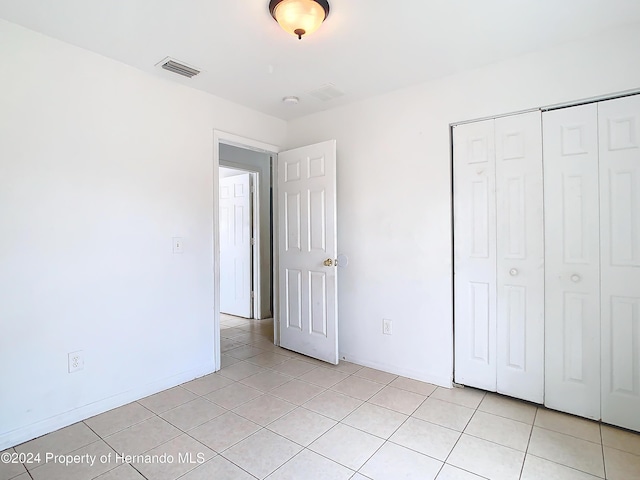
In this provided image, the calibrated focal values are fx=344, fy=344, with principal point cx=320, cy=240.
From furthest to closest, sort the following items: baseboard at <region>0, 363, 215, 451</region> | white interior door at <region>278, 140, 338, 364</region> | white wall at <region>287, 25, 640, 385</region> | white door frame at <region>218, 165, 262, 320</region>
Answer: white door frame at <region>218, 165, 262, 320</region> → white interior door at <region>278, 140, 338, 364</region> → white wall at <region>287, 25, 640, 385</region> → baseboard at <region>0, 363, 215, 451</region>

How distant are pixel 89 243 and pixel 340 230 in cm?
202

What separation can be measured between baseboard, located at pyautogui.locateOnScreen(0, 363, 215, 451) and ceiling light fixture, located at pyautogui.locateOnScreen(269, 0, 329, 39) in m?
2.61

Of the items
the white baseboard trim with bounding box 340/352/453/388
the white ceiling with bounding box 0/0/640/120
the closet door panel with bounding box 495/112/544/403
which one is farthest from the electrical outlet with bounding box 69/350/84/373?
the closet door panel with bounding box 495/112/544/403

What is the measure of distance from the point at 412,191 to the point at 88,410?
2.81 m

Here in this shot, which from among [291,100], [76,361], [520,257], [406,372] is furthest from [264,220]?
[520,257]

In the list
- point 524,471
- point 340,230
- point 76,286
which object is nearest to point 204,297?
point 76,286

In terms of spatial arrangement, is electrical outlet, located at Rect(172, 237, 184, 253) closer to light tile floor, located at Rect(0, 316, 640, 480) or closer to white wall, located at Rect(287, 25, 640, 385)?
light tile floor, located at Rect(0, 316, 640, 480)

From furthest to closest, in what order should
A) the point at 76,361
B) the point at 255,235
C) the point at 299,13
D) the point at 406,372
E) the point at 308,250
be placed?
1. the point at 255,235
2. the point at 308,250
3. the point at 406,372
4. the point at 76,361
5. the point at 299,13

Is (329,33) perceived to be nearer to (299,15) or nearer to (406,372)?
(299,15)

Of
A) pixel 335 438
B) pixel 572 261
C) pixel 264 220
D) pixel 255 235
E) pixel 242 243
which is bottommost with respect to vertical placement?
pixel 335 438

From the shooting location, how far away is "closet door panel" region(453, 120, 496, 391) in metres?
2.53

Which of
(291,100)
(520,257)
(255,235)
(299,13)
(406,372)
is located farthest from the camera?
(255,235)

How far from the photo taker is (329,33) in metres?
2.08

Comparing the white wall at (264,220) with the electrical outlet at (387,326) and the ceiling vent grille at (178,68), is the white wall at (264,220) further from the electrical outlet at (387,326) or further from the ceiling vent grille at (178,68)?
the electrical outlet at (387,326)
